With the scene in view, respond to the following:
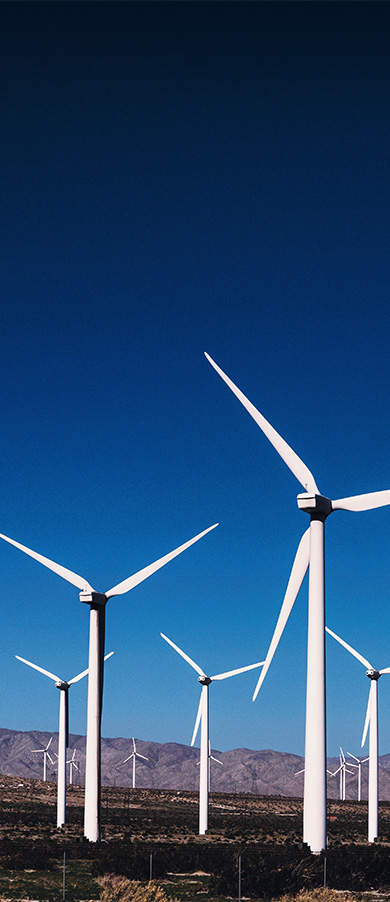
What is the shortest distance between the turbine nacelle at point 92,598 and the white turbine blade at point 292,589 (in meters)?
14.7

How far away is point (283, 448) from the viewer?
1734 inches

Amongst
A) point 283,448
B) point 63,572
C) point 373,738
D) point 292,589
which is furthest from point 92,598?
point 373,738

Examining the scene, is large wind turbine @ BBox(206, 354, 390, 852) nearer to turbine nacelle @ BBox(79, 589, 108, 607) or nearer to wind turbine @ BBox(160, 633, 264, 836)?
turbine nacelle @ BBox(79, 589, 108, 607)

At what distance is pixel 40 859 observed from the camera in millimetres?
52344

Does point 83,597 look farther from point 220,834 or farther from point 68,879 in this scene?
point 220,834

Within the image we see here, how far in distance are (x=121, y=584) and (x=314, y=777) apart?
22.4 meters

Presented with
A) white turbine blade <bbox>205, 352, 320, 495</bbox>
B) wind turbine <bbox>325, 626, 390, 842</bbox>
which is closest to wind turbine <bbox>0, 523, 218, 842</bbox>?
white turbine blade <bbox>205, 352, 320, 495</bbox>

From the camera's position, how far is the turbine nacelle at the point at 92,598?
189 ft

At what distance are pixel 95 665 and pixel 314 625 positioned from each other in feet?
66.9

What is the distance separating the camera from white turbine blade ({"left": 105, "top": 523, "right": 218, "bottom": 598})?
182 feet

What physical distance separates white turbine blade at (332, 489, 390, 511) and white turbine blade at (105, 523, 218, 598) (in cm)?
1299

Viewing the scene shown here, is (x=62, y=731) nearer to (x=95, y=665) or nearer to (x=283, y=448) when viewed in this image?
(x=95, y=665)

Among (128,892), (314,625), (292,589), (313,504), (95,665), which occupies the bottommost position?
(128,892)

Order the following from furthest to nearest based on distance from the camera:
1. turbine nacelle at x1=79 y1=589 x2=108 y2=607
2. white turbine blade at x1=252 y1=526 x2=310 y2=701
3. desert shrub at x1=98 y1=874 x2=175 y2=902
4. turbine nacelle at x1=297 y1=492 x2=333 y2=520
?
turbine nacelle at x1=79 y1=589 x2=108 y2=607 → white turbine blade at x1=252 y1=526 x2=310 y2=701 → turbine nacelle at x1=297 y1=492 x2=333 y2=520 → desert shrub at x1=98 y1=874 x2=175 y2=902
